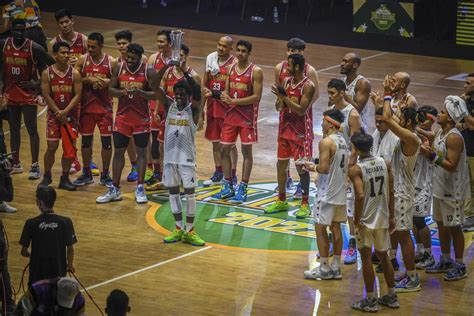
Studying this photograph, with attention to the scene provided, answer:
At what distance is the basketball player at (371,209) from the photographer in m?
10.8

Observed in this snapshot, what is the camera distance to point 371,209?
10.9 metres

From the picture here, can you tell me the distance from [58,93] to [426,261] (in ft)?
18.1

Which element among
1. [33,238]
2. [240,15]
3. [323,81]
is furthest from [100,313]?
[240,15]

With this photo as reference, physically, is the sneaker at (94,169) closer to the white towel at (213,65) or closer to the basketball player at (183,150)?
the white towel at (213,65)

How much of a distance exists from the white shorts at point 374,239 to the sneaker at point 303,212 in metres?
3.12

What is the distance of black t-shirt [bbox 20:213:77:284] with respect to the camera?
9719 mm

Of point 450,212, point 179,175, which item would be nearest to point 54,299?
point 179,175

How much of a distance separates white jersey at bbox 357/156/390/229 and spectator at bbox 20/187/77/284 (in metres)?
2.93

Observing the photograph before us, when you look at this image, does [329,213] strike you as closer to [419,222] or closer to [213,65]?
[419,222]

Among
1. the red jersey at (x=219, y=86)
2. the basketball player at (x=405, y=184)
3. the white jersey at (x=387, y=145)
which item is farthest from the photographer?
the red jersey at (x=219, y=86)

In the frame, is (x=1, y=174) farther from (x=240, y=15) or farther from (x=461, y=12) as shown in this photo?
(x=240, y=15)

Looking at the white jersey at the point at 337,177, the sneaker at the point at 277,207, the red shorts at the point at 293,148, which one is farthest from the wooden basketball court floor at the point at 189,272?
the red shorts at the point at 293,148

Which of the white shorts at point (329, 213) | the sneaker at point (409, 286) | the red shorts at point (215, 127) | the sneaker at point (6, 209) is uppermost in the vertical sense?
the red shorts at point (215, 127)

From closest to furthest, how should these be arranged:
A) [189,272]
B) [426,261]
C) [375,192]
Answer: [375,192] < [189,272] < [426,261]
